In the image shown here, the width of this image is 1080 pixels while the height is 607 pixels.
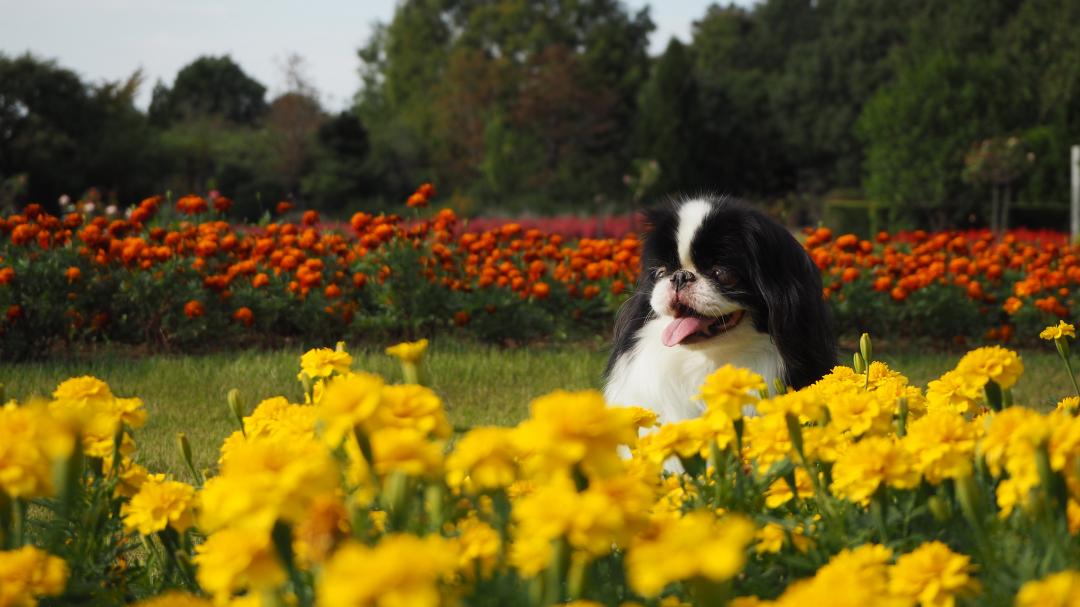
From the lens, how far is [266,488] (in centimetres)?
102

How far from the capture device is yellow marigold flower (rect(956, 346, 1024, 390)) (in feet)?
5.29

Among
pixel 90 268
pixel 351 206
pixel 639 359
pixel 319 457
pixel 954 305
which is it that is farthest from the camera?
pixel 351 206

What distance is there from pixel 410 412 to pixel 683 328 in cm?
201

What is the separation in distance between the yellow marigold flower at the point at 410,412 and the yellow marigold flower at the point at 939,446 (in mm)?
633

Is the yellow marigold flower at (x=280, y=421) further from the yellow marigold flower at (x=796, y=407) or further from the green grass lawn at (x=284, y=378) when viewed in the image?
the green grass lawn at (x=284, y=378)

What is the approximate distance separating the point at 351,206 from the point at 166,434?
2320 centimetres

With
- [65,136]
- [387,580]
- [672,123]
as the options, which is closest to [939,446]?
[387,580]

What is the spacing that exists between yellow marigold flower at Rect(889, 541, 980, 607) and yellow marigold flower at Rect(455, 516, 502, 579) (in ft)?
1.49

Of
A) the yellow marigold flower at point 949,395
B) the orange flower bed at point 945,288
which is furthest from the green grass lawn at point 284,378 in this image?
the yellow marigold flower at point 949,395

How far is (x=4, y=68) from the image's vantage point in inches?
800

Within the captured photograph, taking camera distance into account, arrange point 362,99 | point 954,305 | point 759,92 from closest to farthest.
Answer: point 954,305 < point 759,92 < point 362,99

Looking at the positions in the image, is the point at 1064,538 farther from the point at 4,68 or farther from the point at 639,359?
the point at 4,68

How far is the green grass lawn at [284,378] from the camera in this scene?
15.6 feet

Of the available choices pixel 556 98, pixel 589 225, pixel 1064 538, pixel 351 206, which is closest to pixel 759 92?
pixel 556 98
